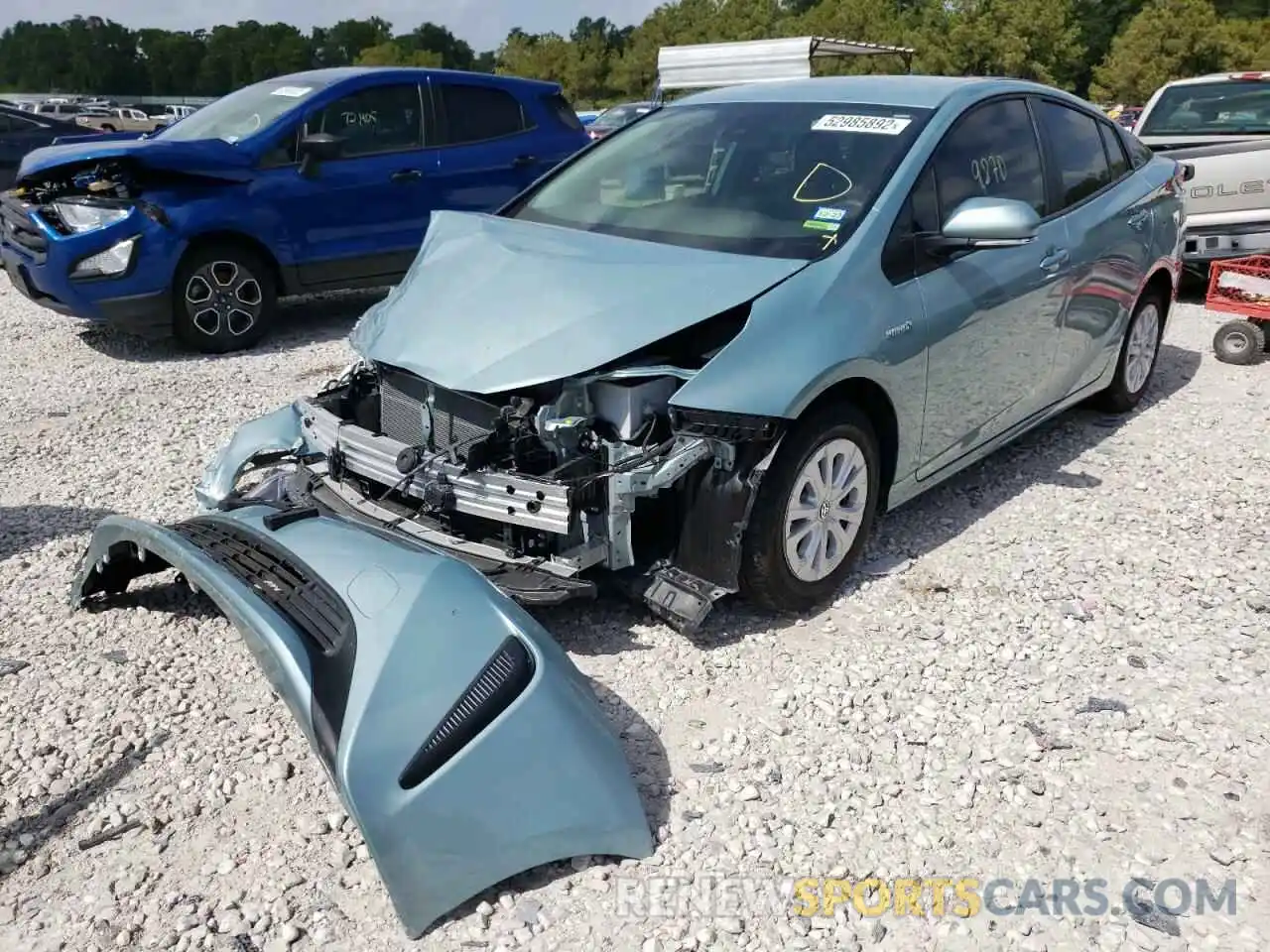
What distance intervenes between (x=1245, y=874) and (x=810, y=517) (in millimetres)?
1587

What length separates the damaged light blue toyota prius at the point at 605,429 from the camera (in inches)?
102

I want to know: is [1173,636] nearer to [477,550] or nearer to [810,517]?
[810,517]

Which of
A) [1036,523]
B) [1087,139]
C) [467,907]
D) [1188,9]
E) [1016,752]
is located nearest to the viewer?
[467,907]

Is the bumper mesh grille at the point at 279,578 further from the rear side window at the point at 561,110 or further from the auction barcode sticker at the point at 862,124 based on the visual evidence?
the rear side window at the point at 561,110

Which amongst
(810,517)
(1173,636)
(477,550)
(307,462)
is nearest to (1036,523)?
(1173,636)

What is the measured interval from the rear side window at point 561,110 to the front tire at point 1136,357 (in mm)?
4885

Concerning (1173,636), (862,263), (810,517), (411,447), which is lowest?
(1173,636)

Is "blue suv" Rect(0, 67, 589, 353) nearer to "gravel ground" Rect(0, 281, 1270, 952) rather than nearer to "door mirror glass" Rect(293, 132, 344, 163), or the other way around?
"door mirror glass" Rect(293, 132, 344, 163)

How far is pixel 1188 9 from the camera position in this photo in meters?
42.2

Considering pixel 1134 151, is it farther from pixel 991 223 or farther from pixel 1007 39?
pixel 1007 39

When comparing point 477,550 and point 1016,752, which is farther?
point 477,550

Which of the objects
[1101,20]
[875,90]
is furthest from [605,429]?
[1101,20]

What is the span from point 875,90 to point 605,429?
6.82ft

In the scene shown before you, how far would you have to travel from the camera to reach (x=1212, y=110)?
9.73 metres
